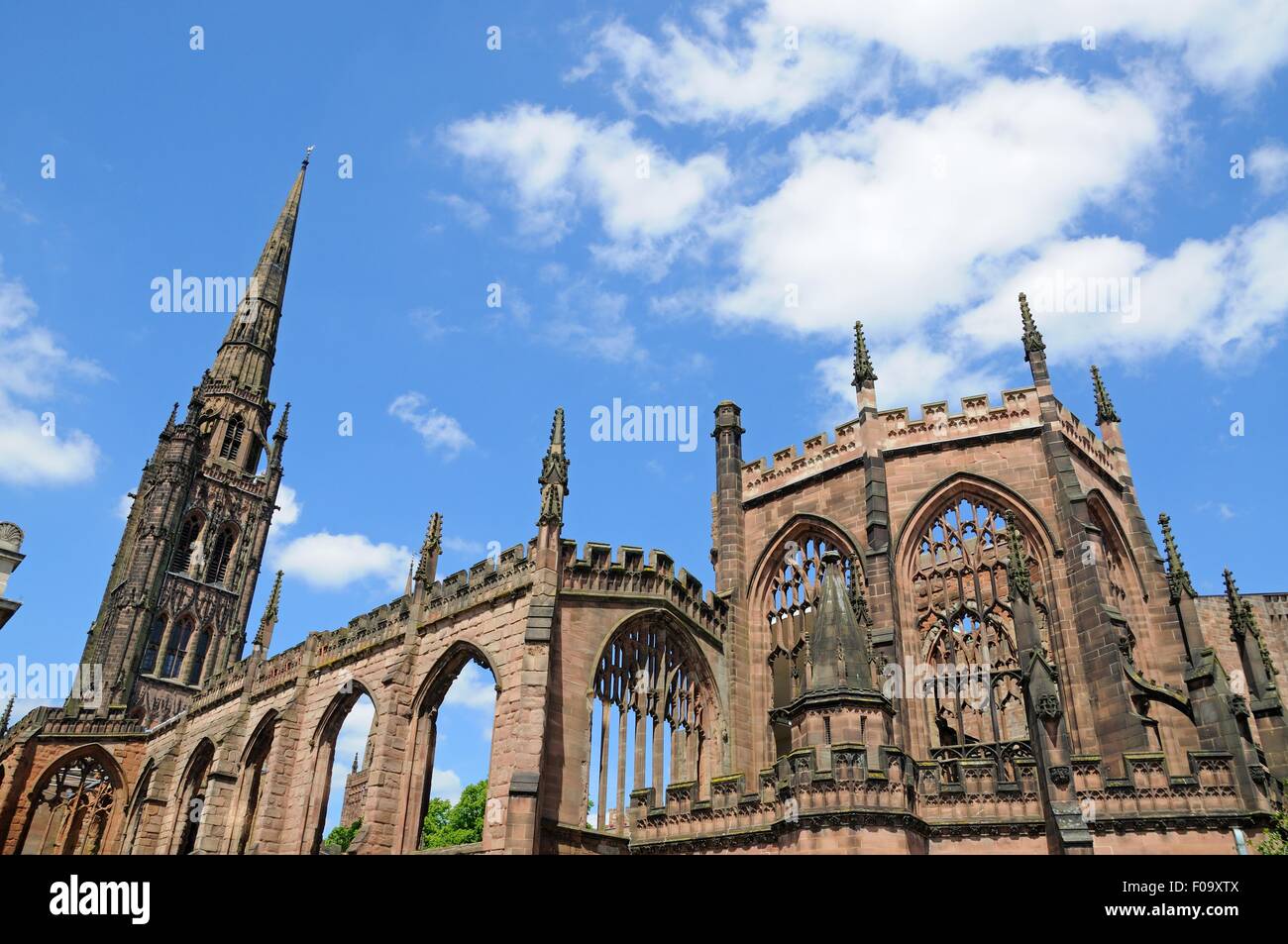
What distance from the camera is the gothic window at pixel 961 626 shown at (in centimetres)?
2161

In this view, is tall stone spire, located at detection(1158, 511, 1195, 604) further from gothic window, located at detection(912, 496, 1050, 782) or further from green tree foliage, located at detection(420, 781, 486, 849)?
green tree foliage, located at detection(420, 781, 486, 849)

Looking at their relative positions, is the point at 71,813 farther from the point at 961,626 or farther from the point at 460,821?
the point at 961,626

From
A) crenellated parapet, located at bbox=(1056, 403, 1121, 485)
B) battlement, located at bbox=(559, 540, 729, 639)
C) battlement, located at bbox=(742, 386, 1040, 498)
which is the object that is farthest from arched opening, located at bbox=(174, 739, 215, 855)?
crenellated parapet, located at bbox=(1056, 403, 1121, 485)

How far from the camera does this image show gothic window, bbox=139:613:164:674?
50.2 meters

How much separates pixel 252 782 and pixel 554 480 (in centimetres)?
1599

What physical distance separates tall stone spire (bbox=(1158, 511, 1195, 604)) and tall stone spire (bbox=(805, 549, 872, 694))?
9433mm

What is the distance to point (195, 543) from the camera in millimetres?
55219

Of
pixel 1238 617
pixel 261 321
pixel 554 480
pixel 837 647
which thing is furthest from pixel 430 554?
pixel 261 321

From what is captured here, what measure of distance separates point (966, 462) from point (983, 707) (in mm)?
6469

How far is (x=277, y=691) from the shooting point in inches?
1128

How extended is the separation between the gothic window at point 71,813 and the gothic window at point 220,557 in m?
20.0

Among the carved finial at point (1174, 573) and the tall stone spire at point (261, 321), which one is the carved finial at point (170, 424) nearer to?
the tall stone spire at point (261, 321)
